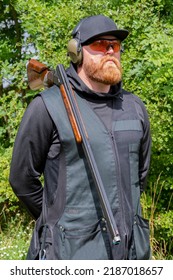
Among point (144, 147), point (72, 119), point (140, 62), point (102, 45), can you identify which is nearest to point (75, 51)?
point (102, 45)

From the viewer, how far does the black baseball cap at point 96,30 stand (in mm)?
3137

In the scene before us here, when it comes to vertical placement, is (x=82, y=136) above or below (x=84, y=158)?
above

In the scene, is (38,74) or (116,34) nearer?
(116,34)

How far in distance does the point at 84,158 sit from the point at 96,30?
68 cm

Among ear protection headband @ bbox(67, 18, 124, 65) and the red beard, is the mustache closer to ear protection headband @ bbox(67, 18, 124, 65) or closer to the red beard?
the red beard

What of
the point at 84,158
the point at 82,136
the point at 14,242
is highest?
the point at 82,136

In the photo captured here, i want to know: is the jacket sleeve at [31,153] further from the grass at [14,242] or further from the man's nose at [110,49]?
the grass at [14,242]

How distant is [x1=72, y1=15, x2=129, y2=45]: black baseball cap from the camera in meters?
3.14

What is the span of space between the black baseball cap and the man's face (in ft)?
0.11

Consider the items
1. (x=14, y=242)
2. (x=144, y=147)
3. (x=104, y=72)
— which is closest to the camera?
(x=104, y=72)

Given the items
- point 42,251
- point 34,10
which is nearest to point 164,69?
point 34,10

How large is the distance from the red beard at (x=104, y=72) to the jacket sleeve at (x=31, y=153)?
0.30 m

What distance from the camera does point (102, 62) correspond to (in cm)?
311

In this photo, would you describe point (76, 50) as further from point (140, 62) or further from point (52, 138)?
point (140, 62)
